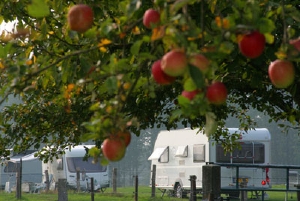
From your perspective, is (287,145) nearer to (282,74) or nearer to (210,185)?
(210,185)

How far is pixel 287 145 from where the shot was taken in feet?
318

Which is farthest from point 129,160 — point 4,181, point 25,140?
point 25,140

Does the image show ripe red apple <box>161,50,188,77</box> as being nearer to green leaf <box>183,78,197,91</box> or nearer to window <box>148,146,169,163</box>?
green leaf <box>183,78,197,91</box>

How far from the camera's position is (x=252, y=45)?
3072 millimetres

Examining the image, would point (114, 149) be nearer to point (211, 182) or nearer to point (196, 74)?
point (196, 74)

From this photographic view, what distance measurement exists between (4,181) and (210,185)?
39.4 m

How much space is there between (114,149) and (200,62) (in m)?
0.56

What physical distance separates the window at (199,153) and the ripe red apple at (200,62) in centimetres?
2763

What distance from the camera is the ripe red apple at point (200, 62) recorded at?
2934mm

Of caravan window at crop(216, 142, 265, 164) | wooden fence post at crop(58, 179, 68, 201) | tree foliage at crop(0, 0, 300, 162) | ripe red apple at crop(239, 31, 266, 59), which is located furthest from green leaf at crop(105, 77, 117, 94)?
caravan window at crop(216, 142, 265, 164)

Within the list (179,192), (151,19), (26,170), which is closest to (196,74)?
(151,19)

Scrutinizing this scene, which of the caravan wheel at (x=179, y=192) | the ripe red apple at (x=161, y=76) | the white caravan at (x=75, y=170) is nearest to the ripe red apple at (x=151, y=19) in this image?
the ripe red apple at (x=161, y=76)

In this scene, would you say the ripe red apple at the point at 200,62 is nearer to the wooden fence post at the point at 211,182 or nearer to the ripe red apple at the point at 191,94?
the ripe red apple at the point at 191,94

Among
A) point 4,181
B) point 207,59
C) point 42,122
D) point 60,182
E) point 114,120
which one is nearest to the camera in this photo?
point 207,59
